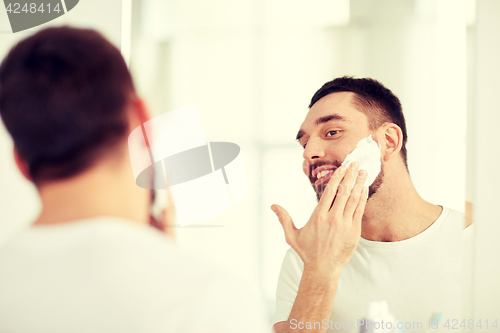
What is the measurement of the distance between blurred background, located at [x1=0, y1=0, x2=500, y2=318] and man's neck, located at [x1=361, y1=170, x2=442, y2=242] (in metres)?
0.03

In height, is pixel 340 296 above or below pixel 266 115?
below

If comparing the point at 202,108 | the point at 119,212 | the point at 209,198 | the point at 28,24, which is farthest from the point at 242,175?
the point at 28,24

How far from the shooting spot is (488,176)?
106 cm

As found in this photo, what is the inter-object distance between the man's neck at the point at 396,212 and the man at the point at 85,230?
58 centimetres

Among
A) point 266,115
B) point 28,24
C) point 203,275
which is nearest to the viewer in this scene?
point 203,275

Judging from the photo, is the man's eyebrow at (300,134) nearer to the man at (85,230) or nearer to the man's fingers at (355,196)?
the man's fingers at (355,196)

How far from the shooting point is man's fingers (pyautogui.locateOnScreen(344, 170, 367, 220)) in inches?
38.1

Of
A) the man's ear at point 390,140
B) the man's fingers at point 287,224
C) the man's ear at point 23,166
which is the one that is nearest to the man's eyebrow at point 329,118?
the man's ear at point 390,140

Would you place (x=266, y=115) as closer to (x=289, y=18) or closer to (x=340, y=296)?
(x=289, y=18)

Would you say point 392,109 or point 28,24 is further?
point 28,24

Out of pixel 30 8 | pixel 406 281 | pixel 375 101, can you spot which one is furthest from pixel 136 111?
pixel 30 8

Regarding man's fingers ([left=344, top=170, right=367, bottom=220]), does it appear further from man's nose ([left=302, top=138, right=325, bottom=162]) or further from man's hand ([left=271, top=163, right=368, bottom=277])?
man's nose ([left=302, top=138, right=325, bottom=162])

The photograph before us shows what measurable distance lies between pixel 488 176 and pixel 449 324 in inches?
17.2

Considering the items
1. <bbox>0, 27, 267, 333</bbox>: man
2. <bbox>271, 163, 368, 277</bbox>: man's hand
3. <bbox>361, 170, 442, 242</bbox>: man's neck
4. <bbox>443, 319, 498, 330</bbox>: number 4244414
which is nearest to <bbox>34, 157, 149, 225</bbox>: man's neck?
<bbox>0, 27, 267, 333</bbox>: man
